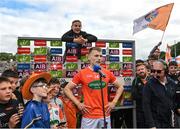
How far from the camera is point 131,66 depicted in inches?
333

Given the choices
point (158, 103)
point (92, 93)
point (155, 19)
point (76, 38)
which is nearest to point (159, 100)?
point (158, 103)

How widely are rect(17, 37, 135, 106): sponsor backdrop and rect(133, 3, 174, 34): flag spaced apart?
230 cm

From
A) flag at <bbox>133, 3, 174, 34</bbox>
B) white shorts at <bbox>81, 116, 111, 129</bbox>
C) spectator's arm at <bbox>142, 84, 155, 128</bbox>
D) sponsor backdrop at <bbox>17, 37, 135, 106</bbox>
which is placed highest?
flag at <bbox>133, 3, 174, 34</bbox>

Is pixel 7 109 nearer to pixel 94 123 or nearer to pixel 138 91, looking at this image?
pixel 94 123

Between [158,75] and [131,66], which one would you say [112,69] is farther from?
[158,75]

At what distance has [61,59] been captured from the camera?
7598 millimetres

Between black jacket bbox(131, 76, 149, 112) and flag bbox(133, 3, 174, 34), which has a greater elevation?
flag bbox(133, 3, 174, 34)

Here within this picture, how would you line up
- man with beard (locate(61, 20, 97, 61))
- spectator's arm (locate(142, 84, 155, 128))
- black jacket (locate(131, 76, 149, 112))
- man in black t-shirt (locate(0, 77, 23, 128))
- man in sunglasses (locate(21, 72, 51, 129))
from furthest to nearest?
black jacket (locate(131, 76, 149, 112)) < man with beard (locate(61, 20, 97, 61)) < spectator's arm (locate(142, 84, 155, 128)) < man in black t-shirt (locate(0, 77, 23, 128)) < man in sunglasses (locate(21, 72, 51, 129))

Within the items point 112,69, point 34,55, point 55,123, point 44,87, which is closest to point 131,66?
point 112,69

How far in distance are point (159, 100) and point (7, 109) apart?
7.36 ft

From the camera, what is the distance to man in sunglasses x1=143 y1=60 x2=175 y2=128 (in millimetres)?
5230

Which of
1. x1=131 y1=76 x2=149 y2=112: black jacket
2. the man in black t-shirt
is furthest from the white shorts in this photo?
x1=131 y1=76 x2=149 y2=112: black jacket

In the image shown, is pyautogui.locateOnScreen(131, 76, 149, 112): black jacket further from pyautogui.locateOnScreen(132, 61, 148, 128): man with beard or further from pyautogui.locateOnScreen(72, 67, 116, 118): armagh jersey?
pyautogui.locateOnScreen(72, 67, 116, 118): armagh jersey

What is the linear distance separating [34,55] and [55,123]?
2402 millimetres
